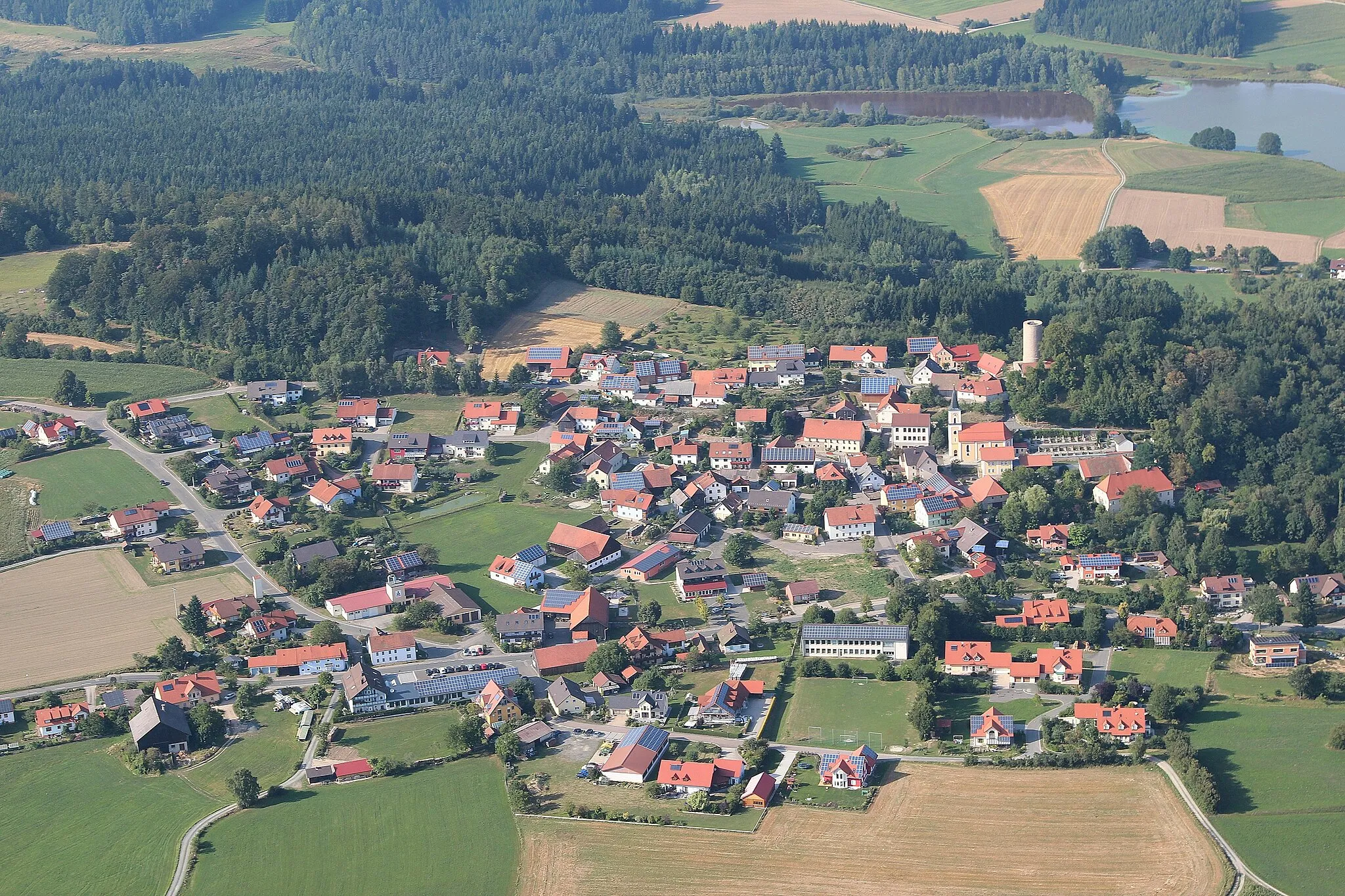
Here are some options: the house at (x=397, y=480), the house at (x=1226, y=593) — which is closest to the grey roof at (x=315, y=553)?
the house at (x=397, y=480)

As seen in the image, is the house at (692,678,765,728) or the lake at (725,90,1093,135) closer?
the house at (692,678,765,728)

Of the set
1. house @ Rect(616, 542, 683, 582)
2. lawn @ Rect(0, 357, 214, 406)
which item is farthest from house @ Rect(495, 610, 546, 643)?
lawn @ Rect(0, 357, 214, 406)

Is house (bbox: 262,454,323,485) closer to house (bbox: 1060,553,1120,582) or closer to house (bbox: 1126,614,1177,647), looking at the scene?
house (bbox: 1060,553,1120,582)

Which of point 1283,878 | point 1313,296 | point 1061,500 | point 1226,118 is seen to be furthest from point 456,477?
point 1226,118

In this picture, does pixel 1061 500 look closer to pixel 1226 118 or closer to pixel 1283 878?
pixel 1283 878

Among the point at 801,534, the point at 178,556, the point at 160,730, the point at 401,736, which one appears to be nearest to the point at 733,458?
the point at 801,534

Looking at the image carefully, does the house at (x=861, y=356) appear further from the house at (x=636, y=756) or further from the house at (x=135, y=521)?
the house at (x=636, y=756)

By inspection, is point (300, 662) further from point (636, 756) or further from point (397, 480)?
point (397, 480)

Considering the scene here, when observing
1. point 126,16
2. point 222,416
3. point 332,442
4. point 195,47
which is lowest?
point 332,442
